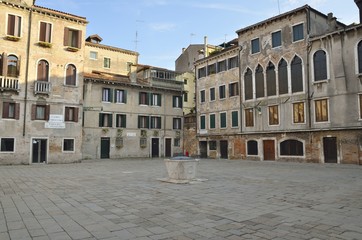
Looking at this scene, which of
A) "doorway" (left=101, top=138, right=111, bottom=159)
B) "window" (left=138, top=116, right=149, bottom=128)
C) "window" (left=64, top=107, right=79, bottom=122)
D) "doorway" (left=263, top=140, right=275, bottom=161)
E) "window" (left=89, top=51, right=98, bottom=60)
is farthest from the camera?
"window" (left=89, top=51, right=98, bottom=60)

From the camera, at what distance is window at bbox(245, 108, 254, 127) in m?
27.0

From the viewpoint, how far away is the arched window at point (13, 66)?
22656mm

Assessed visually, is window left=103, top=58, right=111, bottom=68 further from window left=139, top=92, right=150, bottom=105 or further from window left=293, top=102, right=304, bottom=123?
window left=293, top=102, right=304, bottom=123

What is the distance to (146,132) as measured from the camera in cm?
3241

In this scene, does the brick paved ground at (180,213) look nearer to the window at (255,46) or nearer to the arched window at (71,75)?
the arched window at (71,75)

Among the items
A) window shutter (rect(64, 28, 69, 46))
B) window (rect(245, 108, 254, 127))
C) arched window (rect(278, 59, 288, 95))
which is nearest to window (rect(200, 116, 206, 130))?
window (rect(245, 108, 254, 127))

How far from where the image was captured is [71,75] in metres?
25.4

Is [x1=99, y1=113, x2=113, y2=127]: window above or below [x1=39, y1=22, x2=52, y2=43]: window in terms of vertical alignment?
below

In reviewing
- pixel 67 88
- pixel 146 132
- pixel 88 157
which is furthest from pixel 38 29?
pixel 146 132

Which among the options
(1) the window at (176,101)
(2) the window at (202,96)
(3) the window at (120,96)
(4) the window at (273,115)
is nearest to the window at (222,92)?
(2) the window at (202,96)

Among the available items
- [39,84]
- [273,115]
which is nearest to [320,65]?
[273,115]

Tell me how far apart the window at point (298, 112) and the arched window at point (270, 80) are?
7.50ft

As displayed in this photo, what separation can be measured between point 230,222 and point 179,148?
29.1 meters

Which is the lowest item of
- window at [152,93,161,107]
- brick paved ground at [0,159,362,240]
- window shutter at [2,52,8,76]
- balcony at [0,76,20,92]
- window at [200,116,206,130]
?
brick paved ground at [0,159,362,240]
